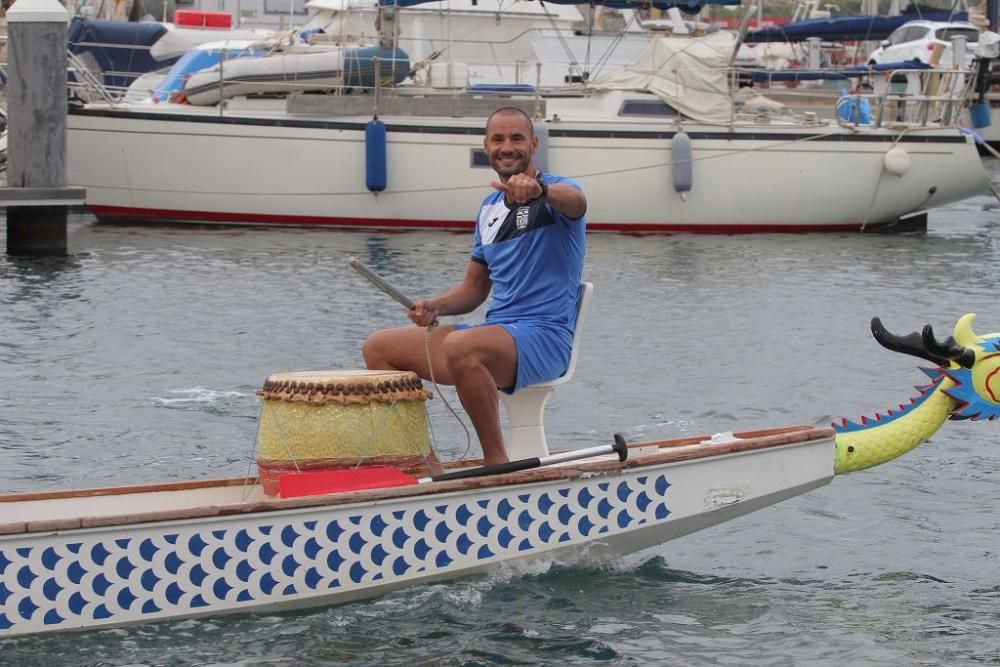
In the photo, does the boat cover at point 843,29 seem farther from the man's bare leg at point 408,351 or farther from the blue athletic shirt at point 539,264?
the man's bare leg at point 408,351

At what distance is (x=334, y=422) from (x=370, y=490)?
1.29 feet

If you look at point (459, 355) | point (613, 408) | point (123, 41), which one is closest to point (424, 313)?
point (459, 355)

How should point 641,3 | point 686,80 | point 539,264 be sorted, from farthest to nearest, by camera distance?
point 641,3
point 686,80
point 539,264

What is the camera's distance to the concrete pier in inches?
717

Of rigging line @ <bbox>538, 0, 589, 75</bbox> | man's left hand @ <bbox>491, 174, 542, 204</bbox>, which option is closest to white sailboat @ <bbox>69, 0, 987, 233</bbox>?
rigging line @ <bbox>538, 0, 589, 75</bbox>

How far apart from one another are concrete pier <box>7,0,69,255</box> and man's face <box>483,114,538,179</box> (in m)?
12.5

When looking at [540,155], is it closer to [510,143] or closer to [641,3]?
[641,3]

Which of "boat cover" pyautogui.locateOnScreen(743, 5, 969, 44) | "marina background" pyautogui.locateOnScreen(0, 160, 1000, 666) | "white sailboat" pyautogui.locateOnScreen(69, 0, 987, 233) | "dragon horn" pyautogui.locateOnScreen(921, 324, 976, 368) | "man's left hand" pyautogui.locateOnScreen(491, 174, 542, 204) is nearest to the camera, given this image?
"man's left hand" pyautogui.locateOnScreen(491, 174, 542, 204)

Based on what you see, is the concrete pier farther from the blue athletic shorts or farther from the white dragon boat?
the blue athletic shorts

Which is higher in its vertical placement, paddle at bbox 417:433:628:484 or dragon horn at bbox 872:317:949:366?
dragon horn at bbox 872:317:949:366

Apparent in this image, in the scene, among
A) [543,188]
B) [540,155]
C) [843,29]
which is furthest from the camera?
[843,29]

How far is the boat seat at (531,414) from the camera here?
7219 mm

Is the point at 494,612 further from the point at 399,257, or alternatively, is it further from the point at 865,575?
the point at 399,257

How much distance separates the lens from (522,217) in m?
7.12
